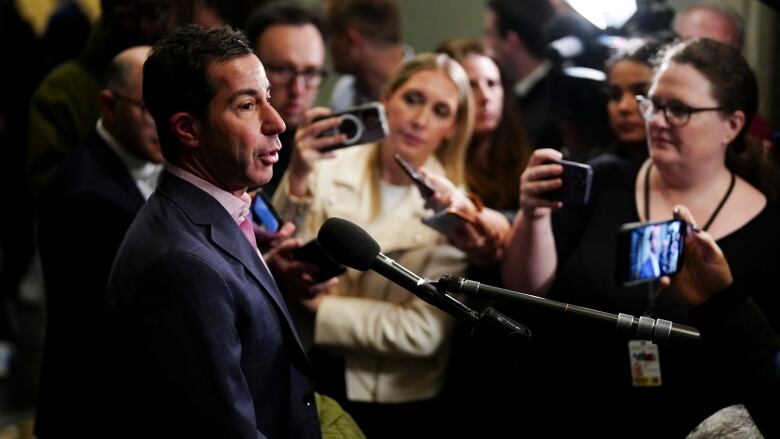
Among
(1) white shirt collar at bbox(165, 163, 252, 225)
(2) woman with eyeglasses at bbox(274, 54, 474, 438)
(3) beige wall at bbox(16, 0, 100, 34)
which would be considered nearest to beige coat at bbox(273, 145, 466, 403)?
(2) woman with eyeglasses at bbox(274, 54, 474, 438)

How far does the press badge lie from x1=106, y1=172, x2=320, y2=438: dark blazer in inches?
35.2

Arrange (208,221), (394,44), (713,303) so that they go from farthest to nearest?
(394,44), (713,303), (208,221)

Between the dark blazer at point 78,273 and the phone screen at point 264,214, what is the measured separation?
289mm

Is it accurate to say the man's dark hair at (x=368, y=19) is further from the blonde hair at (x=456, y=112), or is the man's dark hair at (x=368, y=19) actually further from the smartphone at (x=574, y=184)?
the smartphone at (x=574, y=184)

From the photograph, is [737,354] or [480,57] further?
[480,57]

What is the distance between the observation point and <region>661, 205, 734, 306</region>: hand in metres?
1.99

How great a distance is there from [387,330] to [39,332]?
258cm

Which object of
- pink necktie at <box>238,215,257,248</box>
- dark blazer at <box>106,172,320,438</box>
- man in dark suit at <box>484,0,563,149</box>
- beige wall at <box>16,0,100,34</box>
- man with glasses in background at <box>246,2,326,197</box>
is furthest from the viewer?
beige wall at <box>16,0,100,34</box>

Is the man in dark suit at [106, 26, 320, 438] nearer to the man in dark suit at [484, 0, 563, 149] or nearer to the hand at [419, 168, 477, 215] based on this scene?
the hand at [419, 168, 477, 215]

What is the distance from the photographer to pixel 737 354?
6.05ft

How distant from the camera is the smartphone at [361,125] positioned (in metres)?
2.72

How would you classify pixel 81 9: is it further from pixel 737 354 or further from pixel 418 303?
pixel 737 354

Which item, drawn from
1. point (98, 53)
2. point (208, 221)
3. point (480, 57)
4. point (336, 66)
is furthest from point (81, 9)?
point (208, 221)

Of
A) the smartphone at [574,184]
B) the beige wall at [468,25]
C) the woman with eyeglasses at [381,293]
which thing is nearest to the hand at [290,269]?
the woman with eyeglasses at [381,293]
